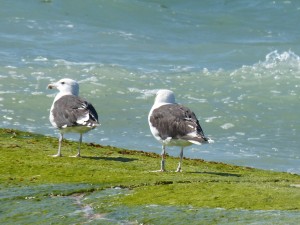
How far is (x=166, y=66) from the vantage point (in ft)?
169

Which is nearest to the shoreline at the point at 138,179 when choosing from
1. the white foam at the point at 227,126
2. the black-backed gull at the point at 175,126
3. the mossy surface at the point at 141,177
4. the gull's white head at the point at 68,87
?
the mossy surface at the point at 141,177

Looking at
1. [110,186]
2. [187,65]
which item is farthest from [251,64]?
[110,186]

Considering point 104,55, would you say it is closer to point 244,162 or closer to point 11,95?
point 11,95

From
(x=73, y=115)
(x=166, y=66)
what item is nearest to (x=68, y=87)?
(x=73, y=115)

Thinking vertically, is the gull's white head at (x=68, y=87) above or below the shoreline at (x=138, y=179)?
above

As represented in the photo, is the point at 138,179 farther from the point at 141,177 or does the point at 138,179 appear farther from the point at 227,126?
the point at 227,126

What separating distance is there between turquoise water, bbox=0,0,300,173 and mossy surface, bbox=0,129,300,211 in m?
5.64

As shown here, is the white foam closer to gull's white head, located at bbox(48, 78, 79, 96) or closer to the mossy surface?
the mossy surface

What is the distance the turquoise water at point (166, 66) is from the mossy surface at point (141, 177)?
5.64 m

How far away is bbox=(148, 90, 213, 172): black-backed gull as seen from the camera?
19.8 m

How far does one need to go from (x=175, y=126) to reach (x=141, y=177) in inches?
68.9

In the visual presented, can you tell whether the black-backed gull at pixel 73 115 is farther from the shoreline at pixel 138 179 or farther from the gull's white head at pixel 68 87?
the shoreline at pixel 138 179

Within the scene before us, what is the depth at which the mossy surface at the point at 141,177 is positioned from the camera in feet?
52.6

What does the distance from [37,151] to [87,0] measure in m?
47.3
